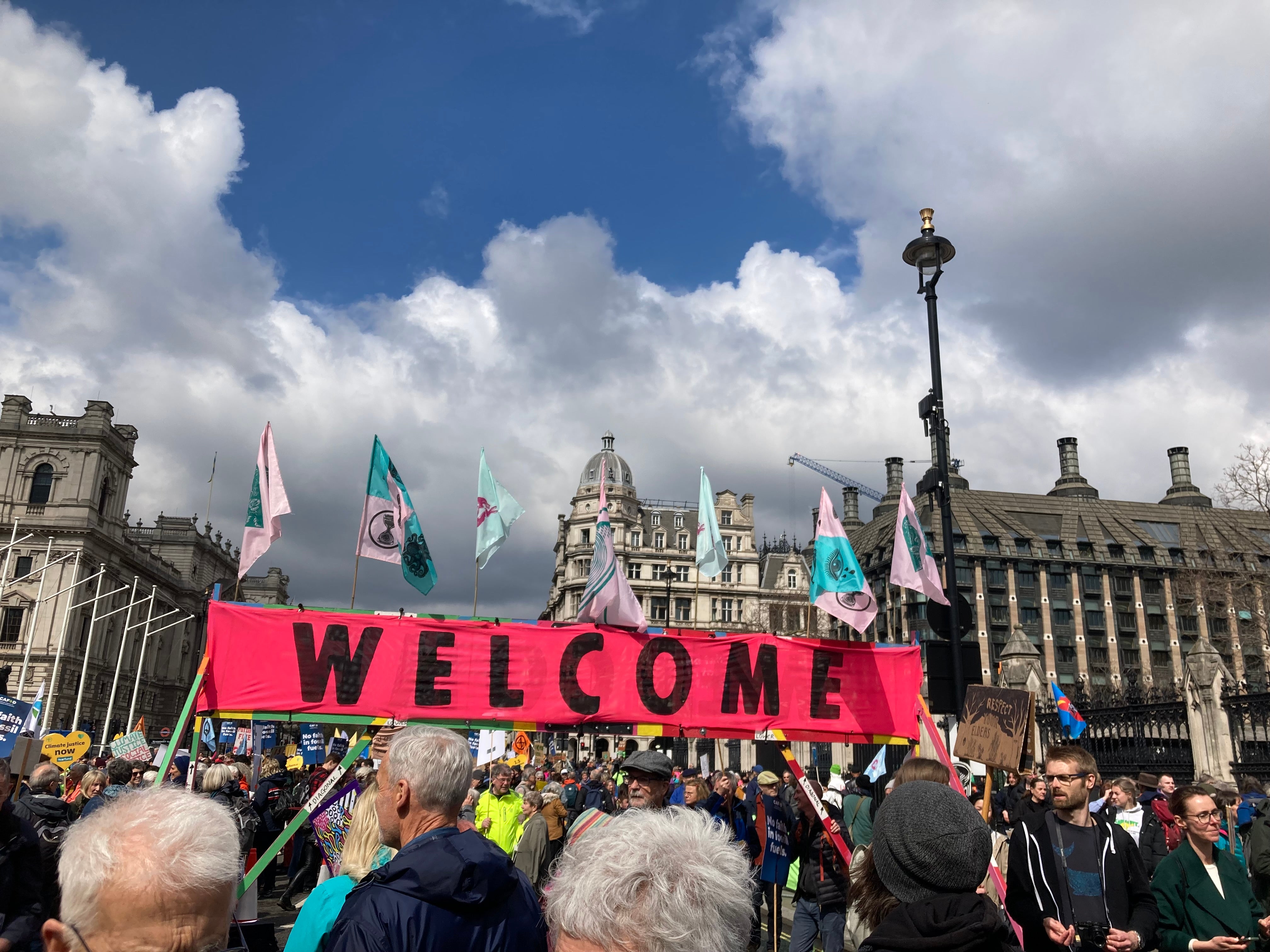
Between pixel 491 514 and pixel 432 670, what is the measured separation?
585 cm

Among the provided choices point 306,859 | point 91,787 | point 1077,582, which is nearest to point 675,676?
point 91,787

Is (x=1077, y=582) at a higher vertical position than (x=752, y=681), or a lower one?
higher

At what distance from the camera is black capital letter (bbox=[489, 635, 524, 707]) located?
7.73 m

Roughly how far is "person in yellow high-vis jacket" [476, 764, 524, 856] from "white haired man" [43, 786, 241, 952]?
756 centimetres

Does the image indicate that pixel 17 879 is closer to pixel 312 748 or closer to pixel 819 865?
pixel 819 865

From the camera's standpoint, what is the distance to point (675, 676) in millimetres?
8133

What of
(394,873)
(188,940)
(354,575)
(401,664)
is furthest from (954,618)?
(188,940)

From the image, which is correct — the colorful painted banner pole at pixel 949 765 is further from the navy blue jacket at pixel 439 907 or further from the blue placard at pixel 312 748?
the blue placard at pixel 312 748

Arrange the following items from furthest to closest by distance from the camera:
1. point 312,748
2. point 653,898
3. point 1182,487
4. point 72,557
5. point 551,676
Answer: point 1182,487
point 72,557
point 312,748
point 551,676
point 653,898

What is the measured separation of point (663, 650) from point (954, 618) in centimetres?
399

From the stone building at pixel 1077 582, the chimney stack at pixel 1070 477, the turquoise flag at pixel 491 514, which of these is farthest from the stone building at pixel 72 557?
the chimney stack at pixel 1070 477

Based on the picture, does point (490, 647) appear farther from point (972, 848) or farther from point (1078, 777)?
point (972, 848)

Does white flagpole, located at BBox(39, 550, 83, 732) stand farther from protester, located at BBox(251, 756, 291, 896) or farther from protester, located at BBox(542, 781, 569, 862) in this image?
protester, located at BBox(542, 781, 569, 862)

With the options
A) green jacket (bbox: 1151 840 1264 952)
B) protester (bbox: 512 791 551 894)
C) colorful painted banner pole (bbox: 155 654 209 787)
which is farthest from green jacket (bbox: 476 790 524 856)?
green jacket (bbox: 1151 840 1264 952)
